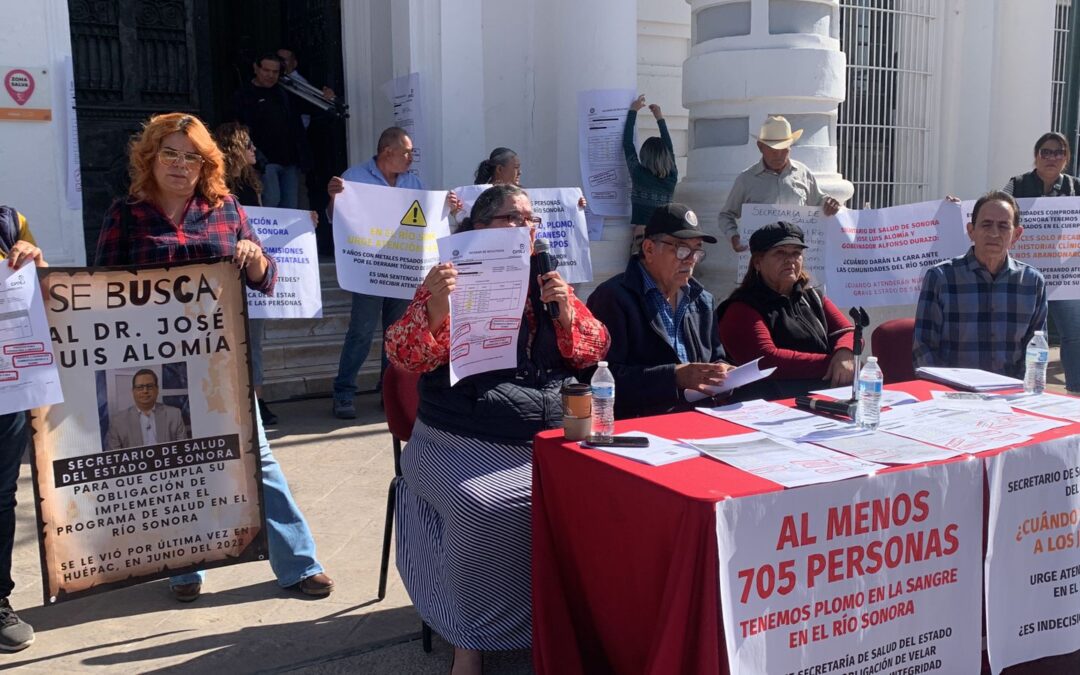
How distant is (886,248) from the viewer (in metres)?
6.04

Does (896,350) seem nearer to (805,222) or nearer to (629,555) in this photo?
(805,222)

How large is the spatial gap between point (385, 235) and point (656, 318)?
112 inches

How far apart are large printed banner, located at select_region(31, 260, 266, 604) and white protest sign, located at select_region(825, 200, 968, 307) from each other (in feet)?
12.4

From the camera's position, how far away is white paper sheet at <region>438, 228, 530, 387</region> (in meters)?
3.21

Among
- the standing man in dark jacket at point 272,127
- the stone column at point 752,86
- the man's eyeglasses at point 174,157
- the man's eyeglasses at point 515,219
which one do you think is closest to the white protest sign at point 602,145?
the stone column at point 752,86

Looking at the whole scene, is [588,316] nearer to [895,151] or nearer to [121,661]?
[121,661]

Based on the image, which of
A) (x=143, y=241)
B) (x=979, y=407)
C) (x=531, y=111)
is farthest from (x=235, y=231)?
(x=531, y=111)

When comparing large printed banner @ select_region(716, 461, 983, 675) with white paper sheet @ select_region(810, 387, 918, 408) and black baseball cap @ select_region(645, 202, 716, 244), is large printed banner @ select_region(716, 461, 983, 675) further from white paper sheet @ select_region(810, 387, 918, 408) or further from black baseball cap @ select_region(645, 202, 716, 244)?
black baseball cap @ select_region(645, 202, 716, 244)

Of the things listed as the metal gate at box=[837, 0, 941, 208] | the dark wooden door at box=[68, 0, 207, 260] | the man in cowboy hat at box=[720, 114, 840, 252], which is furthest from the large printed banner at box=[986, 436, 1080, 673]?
the metal gate at box=[837, 0, 941, 208]

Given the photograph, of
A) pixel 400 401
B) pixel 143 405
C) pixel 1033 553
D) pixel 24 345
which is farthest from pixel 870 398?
pixel 24 345

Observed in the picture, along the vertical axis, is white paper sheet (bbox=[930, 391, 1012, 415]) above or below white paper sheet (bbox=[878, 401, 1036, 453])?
above

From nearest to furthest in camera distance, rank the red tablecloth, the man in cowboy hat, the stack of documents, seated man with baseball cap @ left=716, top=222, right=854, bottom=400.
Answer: the red tablecloth → the stack of documents → seated man with baseball cap @ left=716, top=222, right=854, bottom=400 → the man in cowboy hat

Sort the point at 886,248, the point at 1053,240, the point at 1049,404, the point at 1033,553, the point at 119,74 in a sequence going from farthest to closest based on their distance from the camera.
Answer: the point at 119,74 < the point at 1053,240 < the point at 886,248 < the point at 1049,404 < the point at 1033,553

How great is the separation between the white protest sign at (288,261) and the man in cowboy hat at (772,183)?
2.74m
